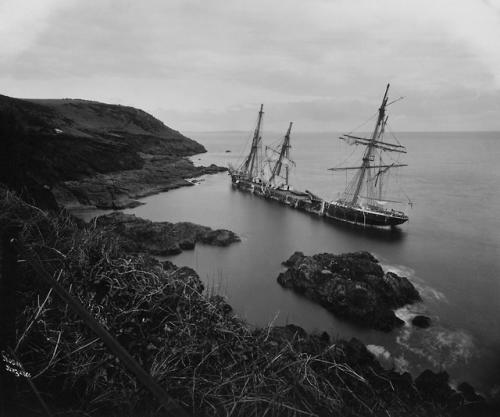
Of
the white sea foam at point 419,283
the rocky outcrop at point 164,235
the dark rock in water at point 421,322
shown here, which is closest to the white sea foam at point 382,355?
the dark rock in water at point 421,322

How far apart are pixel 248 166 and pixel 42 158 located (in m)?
29.3

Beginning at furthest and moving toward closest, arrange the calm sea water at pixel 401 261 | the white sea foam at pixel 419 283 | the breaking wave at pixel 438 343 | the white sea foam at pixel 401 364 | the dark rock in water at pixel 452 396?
the white sea foam at pixel 419 283
the calm sea water at pixel 401 261
the breaking wave at pixel 438 343
the white sea foam at pixel 401 364
the dark rock in water at pixel 452 396

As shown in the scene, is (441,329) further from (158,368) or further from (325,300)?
(158,368)

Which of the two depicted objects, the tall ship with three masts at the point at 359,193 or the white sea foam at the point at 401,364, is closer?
the white sea foam at the point at 401,364

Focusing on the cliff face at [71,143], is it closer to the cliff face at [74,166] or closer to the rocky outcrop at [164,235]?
the cliff face at [74,166]

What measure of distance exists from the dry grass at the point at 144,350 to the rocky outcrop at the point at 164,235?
13898 millimetres

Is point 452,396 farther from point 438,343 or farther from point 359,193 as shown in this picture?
point 359,193

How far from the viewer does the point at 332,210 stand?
3262cm

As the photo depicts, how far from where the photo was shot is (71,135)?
4366 cm

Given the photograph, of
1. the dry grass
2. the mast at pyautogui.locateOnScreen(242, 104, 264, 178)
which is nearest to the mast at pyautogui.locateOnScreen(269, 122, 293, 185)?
the mast at pyautogui.locateOnScreen(242, 104, 264, 178)

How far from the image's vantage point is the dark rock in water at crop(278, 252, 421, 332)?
43.4 feet

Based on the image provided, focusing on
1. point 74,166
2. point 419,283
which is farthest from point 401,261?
point 74,166

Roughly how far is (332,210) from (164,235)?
718 inches

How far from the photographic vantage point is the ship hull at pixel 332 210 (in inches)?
A: 1146
